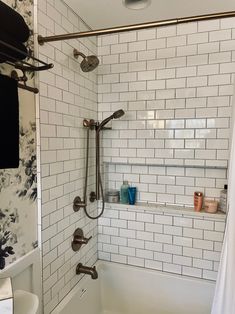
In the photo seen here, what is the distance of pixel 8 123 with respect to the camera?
1.04m

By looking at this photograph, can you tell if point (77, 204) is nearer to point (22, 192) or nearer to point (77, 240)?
point (77, 240)

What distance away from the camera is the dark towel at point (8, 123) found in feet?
3.31

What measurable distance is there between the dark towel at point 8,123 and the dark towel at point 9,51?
12cm

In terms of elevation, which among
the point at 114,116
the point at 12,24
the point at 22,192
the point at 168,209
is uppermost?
the point at 12,24

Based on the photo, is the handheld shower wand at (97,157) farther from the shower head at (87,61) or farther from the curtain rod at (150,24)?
the curtain rod at (150,24)

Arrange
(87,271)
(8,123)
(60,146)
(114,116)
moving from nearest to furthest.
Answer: (8,123), (60,146), (87,271), (114,116)

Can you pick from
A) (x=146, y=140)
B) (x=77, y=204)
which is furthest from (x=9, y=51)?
(x=146, y=140)

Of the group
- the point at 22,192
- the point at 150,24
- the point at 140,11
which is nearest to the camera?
the point at 150,24

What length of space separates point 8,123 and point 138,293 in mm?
1810

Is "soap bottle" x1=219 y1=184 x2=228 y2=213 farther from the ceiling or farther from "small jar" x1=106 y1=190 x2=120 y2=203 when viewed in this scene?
the ceiling

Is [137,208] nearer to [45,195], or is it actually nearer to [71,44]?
[45,195]

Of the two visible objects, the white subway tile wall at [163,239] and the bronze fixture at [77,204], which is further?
the white subway tile wall at [163,239]

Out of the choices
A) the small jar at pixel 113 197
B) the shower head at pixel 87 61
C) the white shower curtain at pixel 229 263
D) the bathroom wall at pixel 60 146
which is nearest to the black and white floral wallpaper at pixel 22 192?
the bathroom wall at pixel 60 146

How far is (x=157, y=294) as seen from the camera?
81.3 inches
